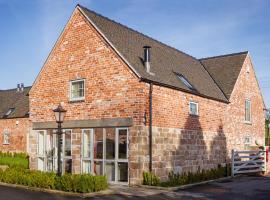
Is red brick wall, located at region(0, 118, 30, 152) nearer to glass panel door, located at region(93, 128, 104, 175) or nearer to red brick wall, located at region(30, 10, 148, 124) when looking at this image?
red brick wall, located at region(30, 10, 148, 124)

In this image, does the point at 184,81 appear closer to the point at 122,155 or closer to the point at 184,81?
the point at 184,81

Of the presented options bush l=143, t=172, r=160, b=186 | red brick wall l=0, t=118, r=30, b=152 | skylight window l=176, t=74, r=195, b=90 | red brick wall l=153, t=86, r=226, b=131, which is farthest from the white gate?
red brick wall l=0, t=118, r=30, b=152

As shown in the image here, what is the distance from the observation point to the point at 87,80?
19.9 metres

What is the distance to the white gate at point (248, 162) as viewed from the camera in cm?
2328

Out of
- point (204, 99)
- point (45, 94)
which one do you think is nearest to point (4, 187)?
point (45, 94)

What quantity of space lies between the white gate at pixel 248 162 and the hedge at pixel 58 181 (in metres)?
10.4

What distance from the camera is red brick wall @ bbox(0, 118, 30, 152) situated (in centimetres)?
3803

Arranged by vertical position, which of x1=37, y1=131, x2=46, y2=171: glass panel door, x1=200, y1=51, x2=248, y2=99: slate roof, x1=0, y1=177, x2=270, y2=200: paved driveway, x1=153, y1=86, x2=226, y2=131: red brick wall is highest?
x1=200, y1=51, x2=248, y2=99: slate roof

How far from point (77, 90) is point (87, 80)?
101 centimetres

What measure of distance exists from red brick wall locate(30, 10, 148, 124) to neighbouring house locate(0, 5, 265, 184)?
0.05 metres

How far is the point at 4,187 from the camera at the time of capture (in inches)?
668

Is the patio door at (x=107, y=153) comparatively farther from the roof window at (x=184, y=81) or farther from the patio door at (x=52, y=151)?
the roof window at (x=184, y=81)

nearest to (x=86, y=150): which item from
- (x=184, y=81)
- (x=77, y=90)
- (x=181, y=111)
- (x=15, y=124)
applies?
(x=77, y=90)

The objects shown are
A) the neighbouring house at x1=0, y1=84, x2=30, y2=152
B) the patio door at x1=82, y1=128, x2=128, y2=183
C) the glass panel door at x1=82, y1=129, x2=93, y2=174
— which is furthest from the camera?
the neighbouring house at x1=0, y1=84, x2=30, y2=152
